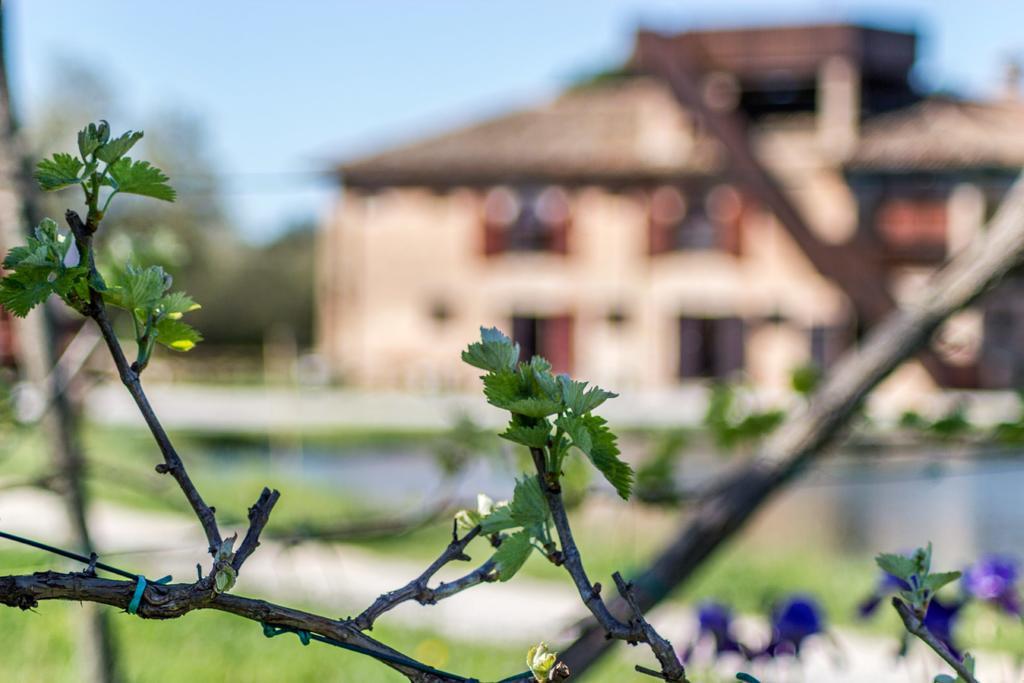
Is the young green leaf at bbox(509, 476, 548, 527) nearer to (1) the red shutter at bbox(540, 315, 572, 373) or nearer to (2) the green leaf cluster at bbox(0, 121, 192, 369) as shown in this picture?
(2) the green leaf cluster at bbox(0, 121, 192, 369)

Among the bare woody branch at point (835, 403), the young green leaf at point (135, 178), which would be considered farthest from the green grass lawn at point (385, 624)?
the young green leaf at point (135, 178)

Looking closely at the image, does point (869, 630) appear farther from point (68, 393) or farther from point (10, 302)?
point (10, 302)

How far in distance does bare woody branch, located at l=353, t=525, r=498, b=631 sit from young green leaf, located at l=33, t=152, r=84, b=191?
1.14 ft

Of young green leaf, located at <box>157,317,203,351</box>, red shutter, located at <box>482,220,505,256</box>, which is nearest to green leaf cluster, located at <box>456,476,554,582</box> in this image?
young green leaf, located at <box>157,317,203,351</box>

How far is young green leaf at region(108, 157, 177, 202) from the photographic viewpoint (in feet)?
2.48

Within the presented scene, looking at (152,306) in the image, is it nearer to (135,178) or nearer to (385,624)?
(135,178)

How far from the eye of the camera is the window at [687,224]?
56.5ft

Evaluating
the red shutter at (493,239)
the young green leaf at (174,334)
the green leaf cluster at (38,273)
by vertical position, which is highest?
the red shutter at (493,239)

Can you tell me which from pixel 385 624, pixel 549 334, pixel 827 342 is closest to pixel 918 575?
pixel 385 624

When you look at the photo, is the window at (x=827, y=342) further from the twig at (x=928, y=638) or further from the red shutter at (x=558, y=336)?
the twig at (x=928, y=638)

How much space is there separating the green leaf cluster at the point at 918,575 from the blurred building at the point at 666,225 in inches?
585

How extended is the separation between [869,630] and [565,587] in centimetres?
145

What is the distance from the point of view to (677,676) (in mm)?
757

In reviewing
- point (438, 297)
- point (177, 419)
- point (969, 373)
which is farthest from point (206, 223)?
point (969, 373)
